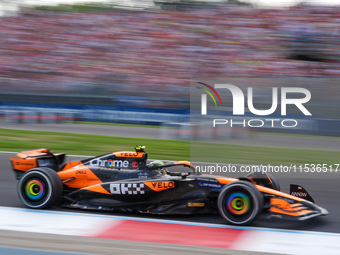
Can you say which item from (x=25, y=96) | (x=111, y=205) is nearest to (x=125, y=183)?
(x=111, y=205)

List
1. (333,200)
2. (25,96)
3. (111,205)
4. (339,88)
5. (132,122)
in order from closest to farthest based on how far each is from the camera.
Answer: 1. (111,205)
2. (333,200)
3. (339,88)
4. (132,122)
5. (25,96)

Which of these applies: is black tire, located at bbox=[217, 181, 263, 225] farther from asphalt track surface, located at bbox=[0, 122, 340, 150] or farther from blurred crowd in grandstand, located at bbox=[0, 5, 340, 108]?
blurred crowd in grandstand, located at bbox=[0, 5, 340, 108]

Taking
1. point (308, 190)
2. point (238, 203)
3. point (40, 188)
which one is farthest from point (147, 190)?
point (308, 190)

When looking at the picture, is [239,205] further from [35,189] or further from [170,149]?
[170,149]

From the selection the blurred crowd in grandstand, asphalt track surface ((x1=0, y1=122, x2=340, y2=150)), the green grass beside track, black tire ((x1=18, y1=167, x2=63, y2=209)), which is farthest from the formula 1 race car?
the blurred crowd in grandstand

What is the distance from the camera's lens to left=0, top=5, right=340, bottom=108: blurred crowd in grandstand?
45.6ft

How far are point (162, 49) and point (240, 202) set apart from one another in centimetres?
1161

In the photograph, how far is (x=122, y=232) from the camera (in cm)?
431

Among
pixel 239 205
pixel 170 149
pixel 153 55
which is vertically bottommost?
pixel 170 149

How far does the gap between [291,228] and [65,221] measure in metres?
2.26

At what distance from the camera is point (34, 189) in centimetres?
506

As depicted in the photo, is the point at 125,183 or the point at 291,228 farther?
the point at 125,183

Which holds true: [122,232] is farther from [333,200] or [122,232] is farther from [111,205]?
[333,200]

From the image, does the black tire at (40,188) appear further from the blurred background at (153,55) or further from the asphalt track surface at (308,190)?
the blurred background at (153,55)
